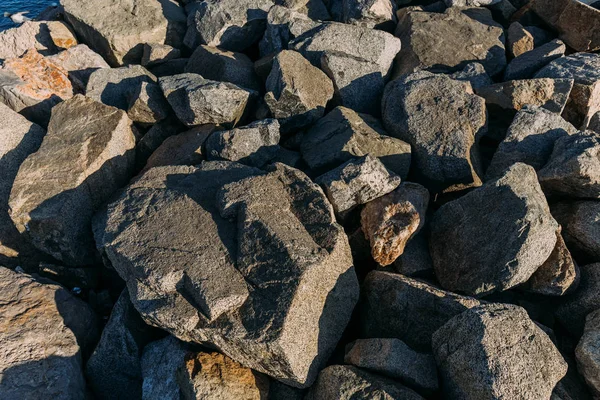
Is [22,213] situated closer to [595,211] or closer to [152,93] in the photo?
[152,93]

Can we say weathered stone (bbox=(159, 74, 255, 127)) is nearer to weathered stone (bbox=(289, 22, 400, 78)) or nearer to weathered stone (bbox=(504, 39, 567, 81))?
weathered stone (bbox=(289, 22, 400, 78))

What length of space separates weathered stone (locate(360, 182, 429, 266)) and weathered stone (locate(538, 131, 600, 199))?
3.98ft

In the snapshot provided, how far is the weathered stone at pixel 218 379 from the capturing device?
11.7ft

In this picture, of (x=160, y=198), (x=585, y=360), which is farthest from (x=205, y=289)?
(x=585, y=360)

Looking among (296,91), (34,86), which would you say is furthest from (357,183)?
(34,86)

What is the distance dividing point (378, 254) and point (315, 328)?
3.07ft

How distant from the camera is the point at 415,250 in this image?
4477 millimetres

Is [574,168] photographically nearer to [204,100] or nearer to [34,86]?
[204,100]

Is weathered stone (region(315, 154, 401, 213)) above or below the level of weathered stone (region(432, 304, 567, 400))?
above

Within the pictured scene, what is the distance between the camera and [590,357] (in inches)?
136

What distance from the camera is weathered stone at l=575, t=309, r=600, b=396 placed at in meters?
3.43

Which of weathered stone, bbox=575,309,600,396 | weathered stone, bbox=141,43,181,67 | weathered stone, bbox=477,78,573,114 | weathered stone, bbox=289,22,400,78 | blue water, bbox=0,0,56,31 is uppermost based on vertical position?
weathered stone, bbox=289,22,400,78

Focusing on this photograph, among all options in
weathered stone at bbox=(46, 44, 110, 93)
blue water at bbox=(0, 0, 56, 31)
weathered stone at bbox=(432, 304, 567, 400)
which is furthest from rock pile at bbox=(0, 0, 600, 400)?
blue water at bbox=(0, 0, 56, 31)

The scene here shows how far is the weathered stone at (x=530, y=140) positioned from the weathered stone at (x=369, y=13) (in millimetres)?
2674
